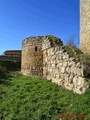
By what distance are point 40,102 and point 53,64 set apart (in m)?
3.28

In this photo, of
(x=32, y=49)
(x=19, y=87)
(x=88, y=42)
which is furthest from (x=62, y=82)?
(x=88, y=42)

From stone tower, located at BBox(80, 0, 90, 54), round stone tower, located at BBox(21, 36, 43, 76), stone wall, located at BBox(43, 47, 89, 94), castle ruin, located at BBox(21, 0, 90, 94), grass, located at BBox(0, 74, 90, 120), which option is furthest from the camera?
stone tower, located at BBox(80, 0, 90, 54)

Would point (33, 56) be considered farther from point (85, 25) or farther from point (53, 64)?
point (85, 25)

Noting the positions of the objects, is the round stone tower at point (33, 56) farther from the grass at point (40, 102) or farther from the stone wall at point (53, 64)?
the grass at point (40, 102)

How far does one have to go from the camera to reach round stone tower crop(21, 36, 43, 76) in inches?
495

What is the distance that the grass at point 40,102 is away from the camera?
21.7ft

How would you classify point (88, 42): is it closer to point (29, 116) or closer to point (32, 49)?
point (32, 49)

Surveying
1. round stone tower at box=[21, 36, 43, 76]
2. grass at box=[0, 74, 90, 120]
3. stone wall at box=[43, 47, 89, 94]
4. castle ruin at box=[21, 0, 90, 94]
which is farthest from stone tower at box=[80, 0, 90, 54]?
grass at box=[0, 74, 90, 120]

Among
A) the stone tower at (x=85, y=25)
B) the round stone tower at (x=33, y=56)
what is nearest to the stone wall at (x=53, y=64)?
the round stone tower at (x=33, y=56)

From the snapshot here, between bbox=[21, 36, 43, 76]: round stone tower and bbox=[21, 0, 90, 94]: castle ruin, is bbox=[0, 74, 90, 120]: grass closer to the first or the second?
bbox=[21, 0, 90, 94]: castle ruin

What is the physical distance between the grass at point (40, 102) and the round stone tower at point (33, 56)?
262 cm

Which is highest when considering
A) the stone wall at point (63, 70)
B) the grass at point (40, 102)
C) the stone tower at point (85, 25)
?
the stone tower at point (85, 25)

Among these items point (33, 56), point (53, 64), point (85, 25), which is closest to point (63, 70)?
point (53, 64)

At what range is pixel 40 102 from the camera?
7.72 metres
